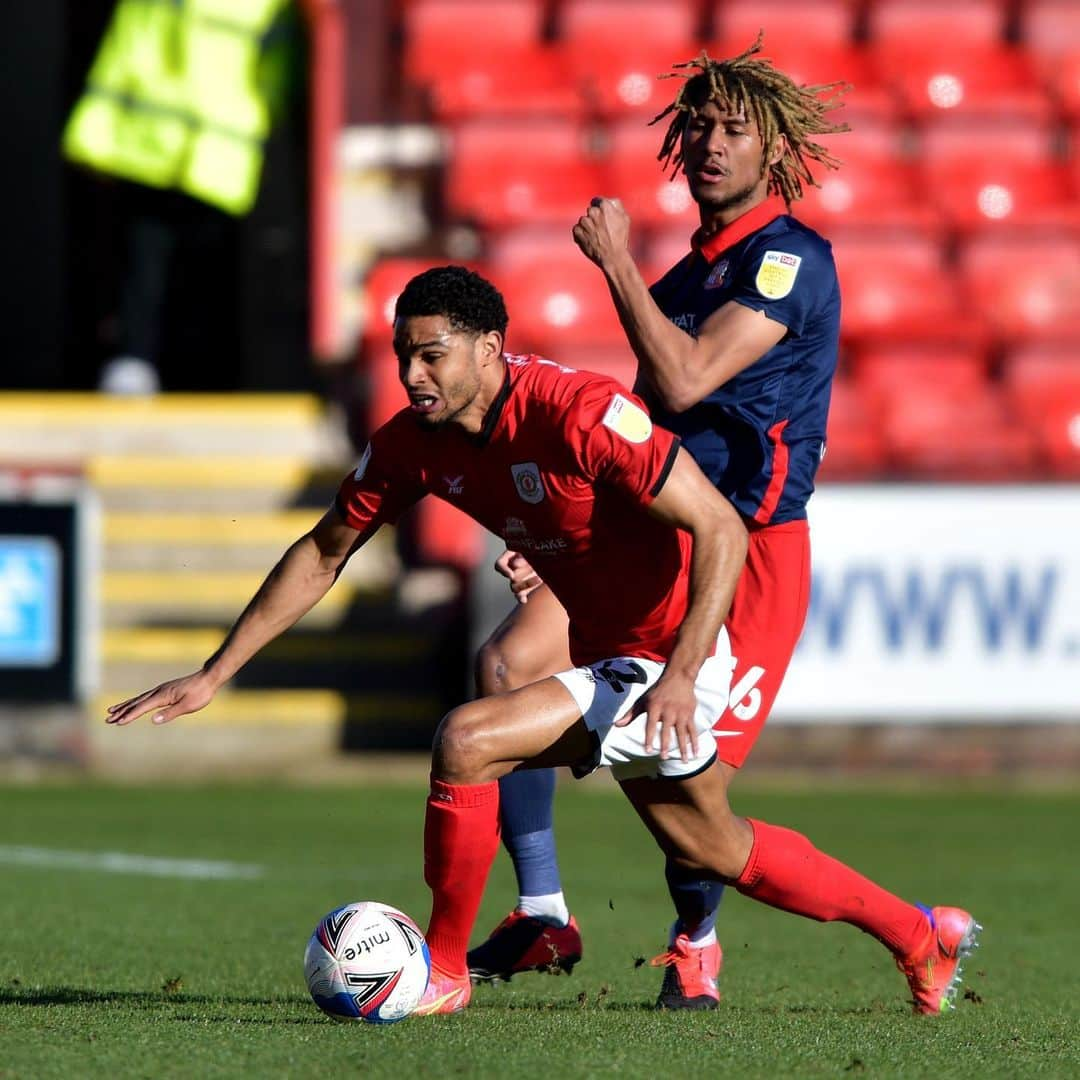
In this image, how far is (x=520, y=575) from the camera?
16.9 feet

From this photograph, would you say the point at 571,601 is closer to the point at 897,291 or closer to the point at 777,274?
the point at 777,274

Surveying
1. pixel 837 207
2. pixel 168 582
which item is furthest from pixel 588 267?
pixel 168 582

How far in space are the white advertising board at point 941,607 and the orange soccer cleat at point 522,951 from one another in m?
5.25

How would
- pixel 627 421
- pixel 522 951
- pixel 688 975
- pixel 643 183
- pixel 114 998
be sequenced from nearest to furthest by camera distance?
pixel 627 421 → pixel 114 998 → pixel 688 975 → pixel 522 951 → pixel 643 183

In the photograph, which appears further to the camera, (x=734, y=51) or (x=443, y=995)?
(x=734, y=51)

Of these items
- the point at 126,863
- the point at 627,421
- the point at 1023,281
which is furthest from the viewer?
the point at 1023,281

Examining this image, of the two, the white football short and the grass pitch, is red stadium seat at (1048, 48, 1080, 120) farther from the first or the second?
the white football short

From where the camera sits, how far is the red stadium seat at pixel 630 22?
14203 millimetres

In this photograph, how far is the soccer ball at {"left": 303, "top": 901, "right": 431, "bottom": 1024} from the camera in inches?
170

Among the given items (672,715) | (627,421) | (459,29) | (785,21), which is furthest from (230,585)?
(672,715)

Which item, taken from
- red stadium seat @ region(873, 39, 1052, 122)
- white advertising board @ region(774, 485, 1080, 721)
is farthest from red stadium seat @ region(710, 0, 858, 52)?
white advertising board @ region(774, 485, 1080, 721)

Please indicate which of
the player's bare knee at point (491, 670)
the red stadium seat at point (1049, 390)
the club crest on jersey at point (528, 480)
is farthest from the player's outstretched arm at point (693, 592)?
the red stadium seat at point (1049, 390)

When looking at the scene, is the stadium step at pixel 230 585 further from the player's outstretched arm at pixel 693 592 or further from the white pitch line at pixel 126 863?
the player's outstretched arm at pixel 693 592

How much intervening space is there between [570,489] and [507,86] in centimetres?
978
